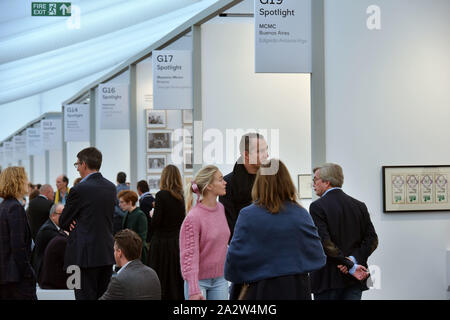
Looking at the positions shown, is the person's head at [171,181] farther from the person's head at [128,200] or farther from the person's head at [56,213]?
the person's head at [128,200]

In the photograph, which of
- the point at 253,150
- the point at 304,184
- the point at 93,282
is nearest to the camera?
the point at 253,150

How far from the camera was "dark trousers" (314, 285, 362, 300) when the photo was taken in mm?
5164

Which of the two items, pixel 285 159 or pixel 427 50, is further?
pixel 285 159

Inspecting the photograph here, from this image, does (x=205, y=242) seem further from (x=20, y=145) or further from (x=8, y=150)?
(x=8, y=150)

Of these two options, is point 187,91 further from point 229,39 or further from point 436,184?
point 436,184

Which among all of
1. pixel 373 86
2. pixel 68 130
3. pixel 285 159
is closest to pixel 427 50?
pixel 373 86

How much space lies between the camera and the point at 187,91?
Answer: 30.1 feet

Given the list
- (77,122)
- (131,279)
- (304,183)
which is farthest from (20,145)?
(131,279)

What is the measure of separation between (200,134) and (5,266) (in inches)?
148

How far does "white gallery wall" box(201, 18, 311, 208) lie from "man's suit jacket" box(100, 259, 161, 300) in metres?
4.27

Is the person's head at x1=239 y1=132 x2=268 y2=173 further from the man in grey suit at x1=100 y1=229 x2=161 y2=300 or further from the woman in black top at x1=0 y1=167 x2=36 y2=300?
the woman in black top at x1=0 y1=167 x2=36 y2=300

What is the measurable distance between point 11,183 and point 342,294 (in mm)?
2562

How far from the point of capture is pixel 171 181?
7410mm

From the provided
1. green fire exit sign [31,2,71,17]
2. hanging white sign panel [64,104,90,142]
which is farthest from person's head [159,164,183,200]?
hanging white sign panel [64,104,90,142]
